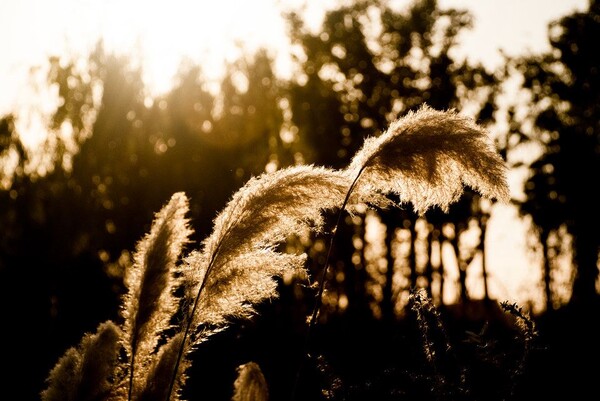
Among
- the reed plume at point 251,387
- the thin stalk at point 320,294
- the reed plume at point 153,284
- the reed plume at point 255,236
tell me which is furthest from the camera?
the reed plume at point 153,284

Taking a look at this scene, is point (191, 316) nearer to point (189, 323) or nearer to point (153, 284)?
point (189, 323)

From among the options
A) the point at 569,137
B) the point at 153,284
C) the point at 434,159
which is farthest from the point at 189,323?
→ the point at 569,137

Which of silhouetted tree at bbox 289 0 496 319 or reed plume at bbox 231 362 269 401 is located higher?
silhouetted tree at bbox 289 0 496 319

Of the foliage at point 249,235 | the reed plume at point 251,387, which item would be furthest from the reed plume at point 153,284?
the reed plume at point 251,387

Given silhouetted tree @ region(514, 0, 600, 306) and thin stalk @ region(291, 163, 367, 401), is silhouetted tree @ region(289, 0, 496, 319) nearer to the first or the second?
silhouetted tree @ region(514, 0, 600, 306)

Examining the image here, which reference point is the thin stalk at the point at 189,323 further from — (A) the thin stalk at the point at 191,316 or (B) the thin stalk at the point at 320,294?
(B) the thin stalk at the point at 320,294

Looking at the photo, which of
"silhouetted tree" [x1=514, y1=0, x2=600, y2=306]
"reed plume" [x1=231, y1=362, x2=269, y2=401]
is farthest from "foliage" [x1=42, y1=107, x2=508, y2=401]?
"silhouetted tree" [x1=514, y1=0, x2=600, y2=306]
